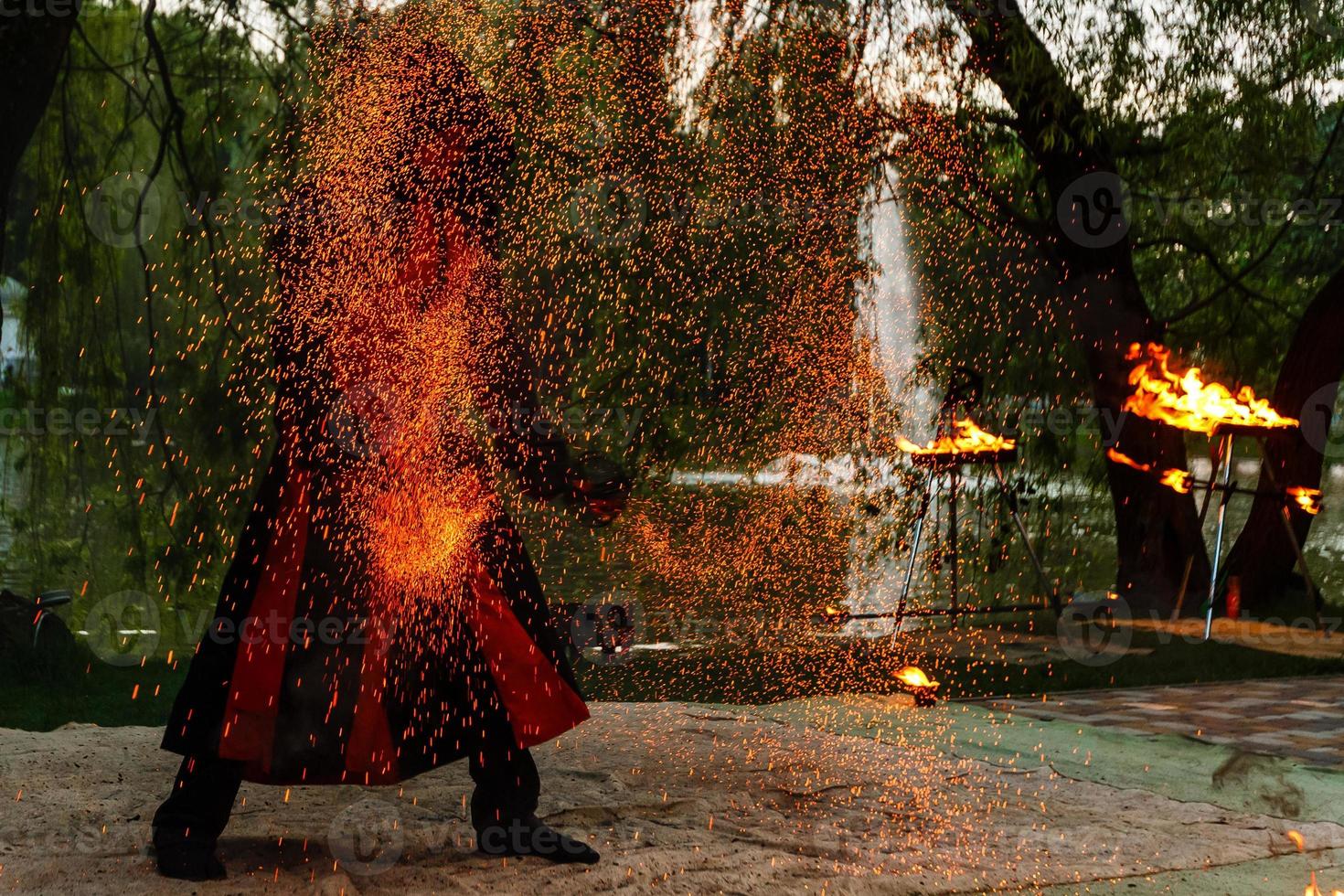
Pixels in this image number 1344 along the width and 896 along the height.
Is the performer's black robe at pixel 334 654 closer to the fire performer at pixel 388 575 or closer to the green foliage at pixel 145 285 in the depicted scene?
the fire performer at pixel 388 575

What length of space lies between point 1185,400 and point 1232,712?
3.38m

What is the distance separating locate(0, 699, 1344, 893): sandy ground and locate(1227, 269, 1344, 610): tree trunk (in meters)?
6.13

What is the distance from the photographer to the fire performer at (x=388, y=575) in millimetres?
4039

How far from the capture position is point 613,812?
5008 millimetres

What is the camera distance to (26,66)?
7309mm

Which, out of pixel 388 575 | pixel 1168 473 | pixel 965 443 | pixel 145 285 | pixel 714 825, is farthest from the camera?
pixel 1168 473

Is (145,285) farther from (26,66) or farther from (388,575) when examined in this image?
(388,575)

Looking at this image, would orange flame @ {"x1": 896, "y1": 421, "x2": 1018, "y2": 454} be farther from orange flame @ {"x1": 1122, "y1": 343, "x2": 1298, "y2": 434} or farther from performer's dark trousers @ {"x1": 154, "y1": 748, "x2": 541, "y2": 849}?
performer's dark trousers @ {"x1": 154, "y1": 748, "x2": 541, "y2": 849}

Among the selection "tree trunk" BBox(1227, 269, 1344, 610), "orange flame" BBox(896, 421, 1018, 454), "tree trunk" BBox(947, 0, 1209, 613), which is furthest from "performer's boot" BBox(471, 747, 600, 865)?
"tree trunk" BBox(1227, 269, 1344, 610)

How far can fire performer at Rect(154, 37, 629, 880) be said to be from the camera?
13.3ft

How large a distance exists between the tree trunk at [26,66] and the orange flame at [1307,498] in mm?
8787

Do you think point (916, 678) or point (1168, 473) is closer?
point (916, 678)

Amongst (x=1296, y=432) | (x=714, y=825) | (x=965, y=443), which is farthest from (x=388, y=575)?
(x=1296, y=432)

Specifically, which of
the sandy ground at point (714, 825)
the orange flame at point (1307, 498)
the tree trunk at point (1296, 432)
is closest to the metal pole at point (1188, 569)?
the tree trunk at point (1296, 432)
